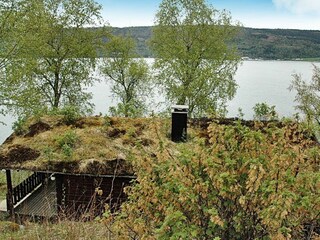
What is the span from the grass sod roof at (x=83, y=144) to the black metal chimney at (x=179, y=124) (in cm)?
30

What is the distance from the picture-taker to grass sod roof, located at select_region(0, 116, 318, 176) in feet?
38.1

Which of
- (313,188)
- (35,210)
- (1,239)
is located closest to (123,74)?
Result: (35,210)

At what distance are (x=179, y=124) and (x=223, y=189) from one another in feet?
28.2

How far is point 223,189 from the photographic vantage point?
12.8ft

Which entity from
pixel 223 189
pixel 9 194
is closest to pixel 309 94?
pixel 9 194

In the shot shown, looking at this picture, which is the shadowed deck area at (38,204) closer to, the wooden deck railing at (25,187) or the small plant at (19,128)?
the wooden deck railing at (25,187)

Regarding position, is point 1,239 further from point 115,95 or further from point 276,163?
point 115,95

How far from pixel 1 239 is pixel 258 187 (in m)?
4.46

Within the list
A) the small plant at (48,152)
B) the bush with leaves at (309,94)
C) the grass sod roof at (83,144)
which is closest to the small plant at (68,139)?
the grass sod roof at (83,144)

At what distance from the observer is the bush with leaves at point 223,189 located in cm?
386

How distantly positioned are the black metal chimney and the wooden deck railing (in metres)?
5.74

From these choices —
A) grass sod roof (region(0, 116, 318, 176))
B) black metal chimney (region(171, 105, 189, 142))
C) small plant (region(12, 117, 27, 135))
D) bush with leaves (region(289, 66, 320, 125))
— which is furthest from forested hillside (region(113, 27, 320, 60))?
small plant (region(12, 117, 27, 135))

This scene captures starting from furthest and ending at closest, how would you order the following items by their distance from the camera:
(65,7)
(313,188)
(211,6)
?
(211,6) < (65,7) < (313,188)

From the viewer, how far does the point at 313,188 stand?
4.27 meters
